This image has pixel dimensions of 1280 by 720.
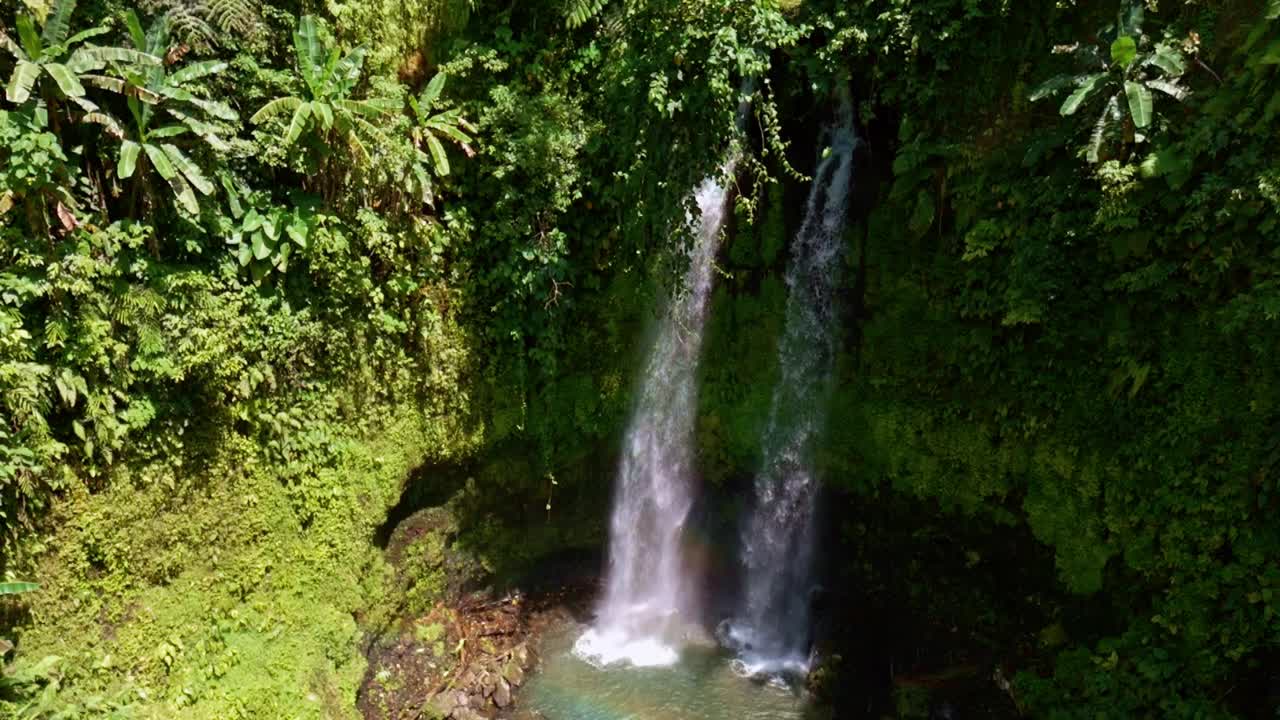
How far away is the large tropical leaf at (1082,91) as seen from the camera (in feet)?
28.1

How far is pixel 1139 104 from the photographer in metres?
8.30

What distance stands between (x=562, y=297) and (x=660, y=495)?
3.77 meters

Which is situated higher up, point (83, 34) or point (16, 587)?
point (83, 34)

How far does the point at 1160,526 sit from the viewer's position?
348 inches

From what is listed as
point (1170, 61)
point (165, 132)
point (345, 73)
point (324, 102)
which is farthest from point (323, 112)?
point (1170, 61)

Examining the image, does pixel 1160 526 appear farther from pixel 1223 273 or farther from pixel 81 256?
pixel 81 256

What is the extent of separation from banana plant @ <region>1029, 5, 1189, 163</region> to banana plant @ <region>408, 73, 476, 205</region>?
23.0 feet

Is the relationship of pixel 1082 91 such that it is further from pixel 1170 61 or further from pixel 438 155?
pixel 438 155

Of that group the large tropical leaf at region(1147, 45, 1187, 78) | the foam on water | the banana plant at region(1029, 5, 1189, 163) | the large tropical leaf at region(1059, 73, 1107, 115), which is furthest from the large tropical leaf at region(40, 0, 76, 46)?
the large tropical leaf at region(1147, 45, 1187, 78)

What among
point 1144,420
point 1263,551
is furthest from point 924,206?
point 1263,551

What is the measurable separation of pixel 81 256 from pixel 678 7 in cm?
733

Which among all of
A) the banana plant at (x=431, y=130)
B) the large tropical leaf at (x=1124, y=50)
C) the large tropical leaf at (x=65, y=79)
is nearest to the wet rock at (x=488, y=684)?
the banana plant at (x=431, y=130)

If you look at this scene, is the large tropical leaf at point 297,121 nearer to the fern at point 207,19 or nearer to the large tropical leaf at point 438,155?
the fern at point 207,19

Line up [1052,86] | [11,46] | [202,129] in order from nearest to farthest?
1. [11,46]
2. [202,129]
3. [1052,86]
